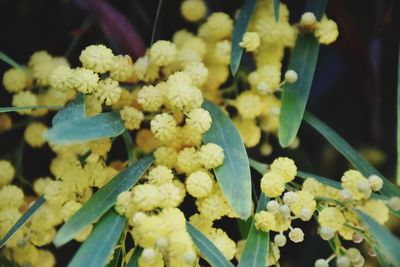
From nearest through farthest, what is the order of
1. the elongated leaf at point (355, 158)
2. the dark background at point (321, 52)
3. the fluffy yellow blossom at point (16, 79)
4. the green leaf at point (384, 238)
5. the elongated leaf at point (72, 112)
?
1. the green leaf at point (384, 238)
2. the elongated leaf at point (72, 112)
3. the elongated leaf at point (355, 158)
4. the fluffy yellow blossom at point (16, 79)
5. the dark background at point (321, 52)

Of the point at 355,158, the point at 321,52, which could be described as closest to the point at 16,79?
the point at 355,158

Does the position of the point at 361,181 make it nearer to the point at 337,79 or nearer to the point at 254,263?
the point at 254,263

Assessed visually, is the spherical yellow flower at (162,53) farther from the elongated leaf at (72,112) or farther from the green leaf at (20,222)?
the green leaf at (20,222)

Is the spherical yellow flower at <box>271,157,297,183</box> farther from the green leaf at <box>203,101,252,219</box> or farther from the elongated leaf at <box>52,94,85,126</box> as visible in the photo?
the elongated leaf at <box>52,94,85,126</box>

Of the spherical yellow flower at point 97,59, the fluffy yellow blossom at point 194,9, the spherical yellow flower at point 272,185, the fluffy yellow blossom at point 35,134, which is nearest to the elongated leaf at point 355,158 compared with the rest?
the spherical yellow flower at point 272,185

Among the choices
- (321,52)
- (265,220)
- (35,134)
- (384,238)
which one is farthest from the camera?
(321,52)

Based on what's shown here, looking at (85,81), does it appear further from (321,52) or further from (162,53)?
(321,52)
